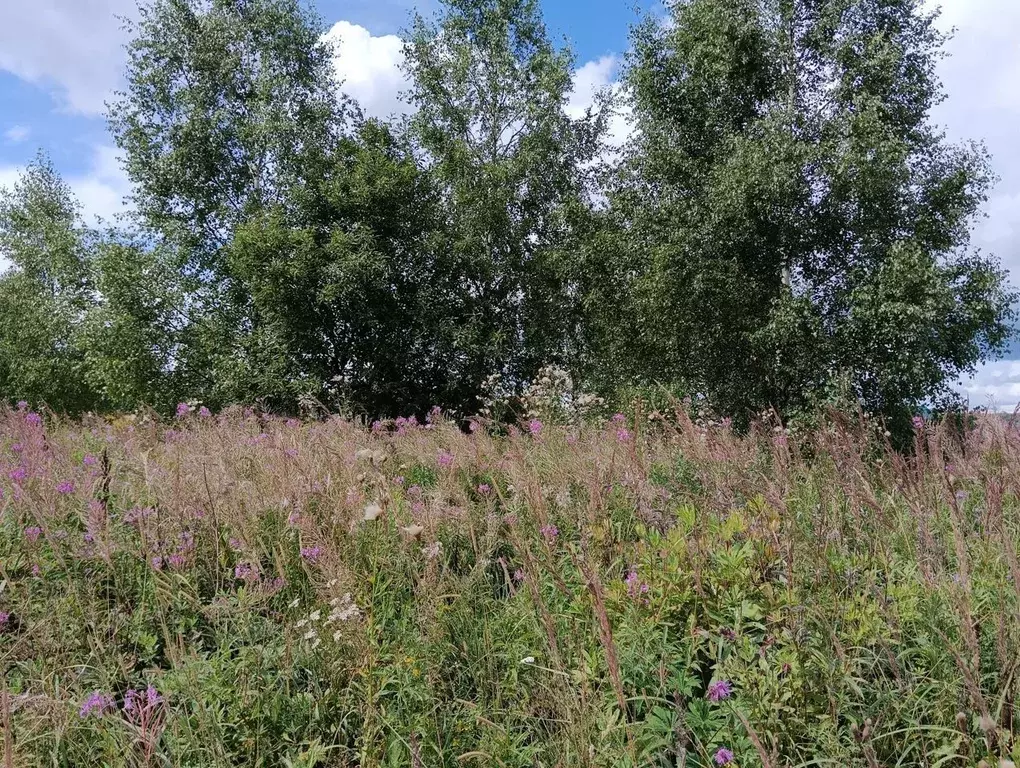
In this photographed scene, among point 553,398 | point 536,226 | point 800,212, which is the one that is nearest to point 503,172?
point 536,226

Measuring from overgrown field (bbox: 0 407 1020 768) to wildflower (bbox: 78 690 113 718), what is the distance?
12mm

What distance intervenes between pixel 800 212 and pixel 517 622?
1453 cm

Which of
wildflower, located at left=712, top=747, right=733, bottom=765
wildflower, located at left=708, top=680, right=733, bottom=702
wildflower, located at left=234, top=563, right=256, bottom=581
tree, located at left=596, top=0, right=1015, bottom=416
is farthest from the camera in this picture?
tree, located at left=596, top=0, right=1015, bottom=416

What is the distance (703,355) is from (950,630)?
14.8 meters

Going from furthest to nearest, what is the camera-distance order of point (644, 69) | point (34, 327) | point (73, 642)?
point (34, 327)
point (644, 69)
point (73, 642)

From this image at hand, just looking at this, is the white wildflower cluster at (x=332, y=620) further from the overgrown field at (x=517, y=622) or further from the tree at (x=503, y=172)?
the tree at (x=503, y=172)

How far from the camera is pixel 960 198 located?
15289 millimetres

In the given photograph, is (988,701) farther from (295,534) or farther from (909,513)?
(295,534)

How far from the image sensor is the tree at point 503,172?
21297 mm

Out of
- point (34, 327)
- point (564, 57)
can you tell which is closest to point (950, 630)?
point (564, 57)

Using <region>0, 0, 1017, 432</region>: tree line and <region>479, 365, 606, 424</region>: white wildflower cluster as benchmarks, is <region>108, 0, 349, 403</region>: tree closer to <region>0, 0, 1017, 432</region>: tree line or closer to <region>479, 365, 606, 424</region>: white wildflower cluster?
<region>0, 0, 1017, 432</region>: tree line

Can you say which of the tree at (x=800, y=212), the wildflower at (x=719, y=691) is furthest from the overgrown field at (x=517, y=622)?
the tree at (x=800, y=212)

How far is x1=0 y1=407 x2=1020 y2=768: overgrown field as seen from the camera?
2.13 meters

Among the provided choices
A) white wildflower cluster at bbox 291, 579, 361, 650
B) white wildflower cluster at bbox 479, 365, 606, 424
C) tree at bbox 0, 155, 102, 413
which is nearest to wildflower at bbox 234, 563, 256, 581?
white wildflower cluster at bbox 291, 579, 361, 650
